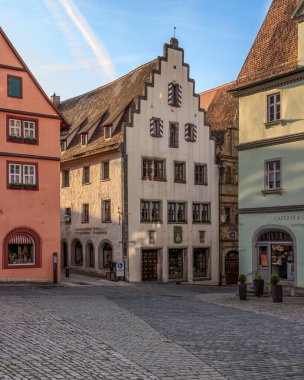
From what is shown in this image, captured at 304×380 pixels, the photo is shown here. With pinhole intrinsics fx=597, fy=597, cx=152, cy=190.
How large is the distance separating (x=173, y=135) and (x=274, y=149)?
1594cm

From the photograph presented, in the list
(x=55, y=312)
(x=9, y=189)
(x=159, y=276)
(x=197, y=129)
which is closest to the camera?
(x=55, y=312)

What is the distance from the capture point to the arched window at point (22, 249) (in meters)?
32.5

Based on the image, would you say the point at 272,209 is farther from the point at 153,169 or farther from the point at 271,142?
the point at 153,169

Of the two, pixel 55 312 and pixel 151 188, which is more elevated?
pixel 151 188

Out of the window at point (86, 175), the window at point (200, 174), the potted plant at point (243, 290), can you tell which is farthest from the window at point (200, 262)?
the potted plant at point (243, 290)

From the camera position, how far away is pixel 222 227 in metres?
44.4

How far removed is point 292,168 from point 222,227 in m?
→ 18.6

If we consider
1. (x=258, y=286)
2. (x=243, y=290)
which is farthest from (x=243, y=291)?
(x=258, y=286)

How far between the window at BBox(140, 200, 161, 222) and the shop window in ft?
8.78

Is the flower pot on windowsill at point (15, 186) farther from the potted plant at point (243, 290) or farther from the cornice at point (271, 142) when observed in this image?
the potted plant at point (243, 290)

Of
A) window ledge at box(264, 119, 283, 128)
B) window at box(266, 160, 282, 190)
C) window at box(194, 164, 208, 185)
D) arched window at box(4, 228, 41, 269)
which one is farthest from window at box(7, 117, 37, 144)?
window at box(266, 160, 282, 190)

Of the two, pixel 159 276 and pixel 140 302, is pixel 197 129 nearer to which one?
pixel 159 276

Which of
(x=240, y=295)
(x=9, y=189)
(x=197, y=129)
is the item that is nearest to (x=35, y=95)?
(x=9, y=189)

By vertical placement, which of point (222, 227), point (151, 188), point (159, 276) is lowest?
point (159, 276)
